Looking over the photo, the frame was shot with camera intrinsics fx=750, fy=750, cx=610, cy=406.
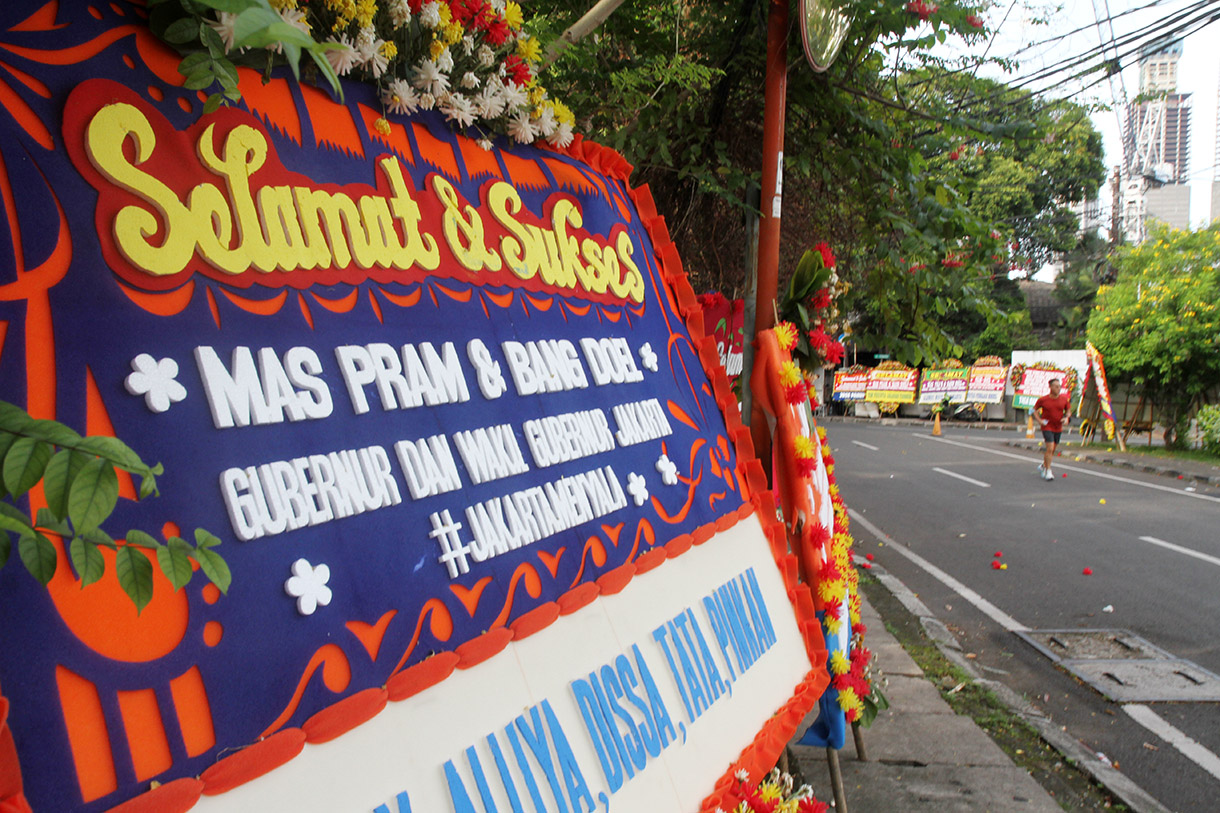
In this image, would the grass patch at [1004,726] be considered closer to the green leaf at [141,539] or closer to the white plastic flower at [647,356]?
the white plastic flower at [647,356]

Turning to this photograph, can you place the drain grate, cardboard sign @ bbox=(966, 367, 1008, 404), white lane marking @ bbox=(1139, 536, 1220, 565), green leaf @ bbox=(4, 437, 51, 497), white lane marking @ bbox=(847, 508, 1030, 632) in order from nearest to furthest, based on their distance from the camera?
green leaf @ bbox=(4, 437, 51, 497), the drain grate, white lane marking @ bbox=(847, 508, 1030, 632), white lane marking @ bbox=(1139, 536, 1220, 565), cardboard sign @ bbox=(966, 367, 1008, 404)

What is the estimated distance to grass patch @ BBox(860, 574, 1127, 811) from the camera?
346 cm

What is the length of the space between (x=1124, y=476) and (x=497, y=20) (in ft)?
45.8

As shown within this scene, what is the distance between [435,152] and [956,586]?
6367mm

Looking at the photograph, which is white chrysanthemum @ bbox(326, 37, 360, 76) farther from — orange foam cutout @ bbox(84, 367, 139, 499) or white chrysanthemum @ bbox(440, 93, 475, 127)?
orange foam cutout @ bbox(84, 367, 139, 499)

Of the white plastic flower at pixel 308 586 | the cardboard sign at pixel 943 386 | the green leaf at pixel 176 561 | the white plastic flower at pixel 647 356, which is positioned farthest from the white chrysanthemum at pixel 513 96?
the cardboard sign at pixel 943 386

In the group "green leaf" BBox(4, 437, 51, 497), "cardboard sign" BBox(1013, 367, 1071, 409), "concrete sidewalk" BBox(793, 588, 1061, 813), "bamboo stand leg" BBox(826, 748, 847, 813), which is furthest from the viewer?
"cardboard sign" BBox(1013, 367, 1071, 409)

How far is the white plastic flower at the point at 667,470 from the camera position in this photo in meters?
2.20

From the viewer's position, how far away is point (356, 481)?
1.33m

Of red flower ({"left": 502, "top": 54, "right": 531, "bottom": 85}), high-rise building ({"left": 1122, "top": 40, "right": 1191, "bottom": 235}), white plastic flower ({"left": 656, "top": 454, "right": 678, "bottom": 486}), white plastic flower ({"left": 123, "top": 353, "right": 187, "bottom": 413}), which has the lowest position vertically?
white plastic flower ({"left": 656, "top": 454, "right": 678, "bottom": 486})

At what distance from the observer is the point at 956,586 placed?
6.64 m

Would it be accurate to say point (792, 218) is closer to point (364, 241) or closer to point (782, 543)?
point (782, 543)

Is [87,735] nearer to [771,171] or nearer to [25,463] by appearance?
[25,463]

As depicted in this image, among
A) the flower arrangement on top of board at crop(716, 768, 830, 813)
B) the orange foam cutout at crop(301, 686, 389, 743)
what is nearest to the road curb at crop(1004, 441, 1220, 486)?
the flower arrangement on top of board at crop(716, 768, 830, 813)
